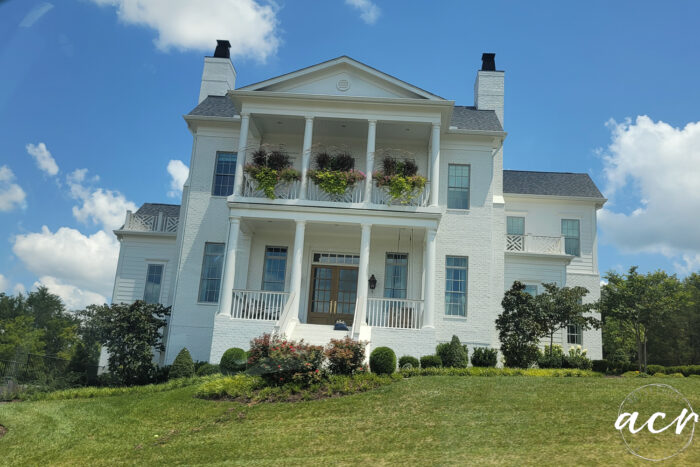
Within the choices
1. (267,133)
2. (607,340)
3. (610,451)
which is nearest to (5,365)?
(267,133)

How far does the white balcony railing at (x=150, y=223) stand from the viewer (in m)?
24.3

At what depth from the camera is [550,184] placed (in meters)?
28.6

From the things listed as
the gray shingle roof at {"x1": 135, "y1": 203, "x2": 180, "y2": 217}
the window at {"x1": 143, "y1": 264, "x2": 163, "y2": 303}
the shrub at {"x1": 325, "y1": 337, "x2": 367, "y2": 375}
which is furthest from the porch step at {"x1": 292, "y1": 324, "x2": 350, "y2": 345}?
the gray shingle roof at {"x1": 135, "y1": 203, "x2": 180, "y2": 217}

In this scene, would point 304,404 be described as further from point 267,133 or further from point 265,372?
point 267,133

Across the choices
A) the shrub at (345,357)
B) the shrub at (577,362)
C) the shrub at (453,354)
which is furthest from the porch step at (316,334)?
the shrub at (577,362)

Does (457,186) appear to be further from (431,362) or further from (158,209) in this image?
(158,209)

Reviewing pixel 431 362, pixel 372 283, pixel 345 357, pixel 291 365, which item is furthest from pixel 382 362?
pixel 372 283

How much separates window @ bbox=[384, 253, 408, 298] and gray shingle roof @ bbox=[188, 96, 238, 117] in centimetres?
847

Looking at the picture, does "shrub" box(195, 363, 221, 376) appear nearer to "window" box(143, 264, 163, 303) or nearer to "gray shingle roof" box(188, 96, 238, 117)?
"window" box(143, 264, 163, 303)

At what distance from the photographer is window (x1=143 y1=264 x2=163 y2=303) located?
2359 cm

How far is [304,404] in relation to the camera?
498 inches

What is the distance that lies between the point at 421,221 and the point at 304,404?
338 inches

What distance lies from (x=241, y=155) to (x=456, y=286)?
30.0 feet

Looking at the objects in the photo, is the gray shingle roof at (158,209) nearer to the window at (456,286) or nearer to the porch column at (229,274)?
the porch column at (229,274)
